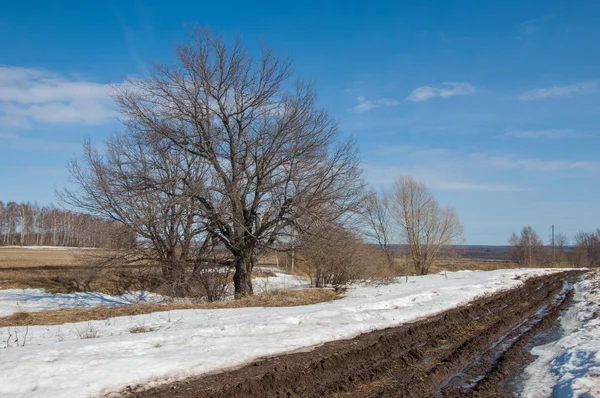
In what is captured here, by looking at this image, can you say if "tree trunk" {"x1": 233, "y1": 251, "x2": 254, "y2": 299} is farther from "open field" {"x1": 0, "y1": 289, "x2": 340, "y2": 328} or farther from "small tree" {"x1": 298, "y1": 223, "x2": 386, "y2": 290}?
"small tree" {"x1": 298, "y1": 223, "x2": 386, "y2": 290}

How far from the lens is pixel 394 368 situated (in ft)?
21.2

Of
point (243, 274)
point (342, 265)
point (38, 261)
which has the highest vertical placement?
point (342, 265)

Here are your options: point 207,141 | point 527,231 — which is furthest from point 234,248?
point 527,231

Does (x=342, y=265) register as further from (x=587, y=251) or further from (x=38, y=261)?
(x=587, y=251)

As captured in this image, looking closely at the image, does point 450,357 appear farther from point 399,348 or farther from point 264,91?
point 264,91

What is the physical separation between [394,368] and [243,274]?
1265cm

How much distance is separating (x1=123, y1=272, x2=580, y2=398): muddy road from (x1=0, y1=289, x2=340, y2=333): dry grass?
5754 millimetres

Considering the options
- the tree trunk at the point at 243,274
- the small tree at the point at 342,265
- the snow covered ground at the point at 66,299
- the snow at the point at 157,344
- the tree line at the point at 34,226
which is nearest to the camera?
the snow at the point at 157,344

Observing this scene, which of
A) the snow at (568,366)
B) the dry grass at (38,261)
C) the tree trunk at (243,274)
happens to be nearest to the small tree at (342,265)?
the tree trunk at (243,274)

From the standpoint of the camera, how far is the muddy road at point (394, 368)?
5418mm

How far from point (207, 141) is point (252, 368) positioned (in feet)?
39.4

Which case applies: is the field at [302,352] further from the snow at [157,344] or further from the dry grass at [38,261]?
the dry grass at [38,261]

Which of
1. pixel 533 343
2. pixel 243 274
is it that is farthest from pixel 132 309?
pixel 533 343

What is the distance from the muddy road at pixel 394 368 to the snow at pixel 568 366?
26 cm
